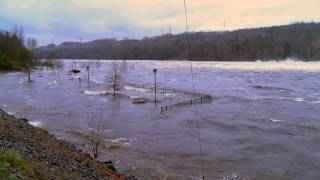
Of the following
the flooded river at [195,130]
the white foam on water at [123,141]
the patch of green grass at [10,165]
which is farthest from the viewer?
the white foam on water at [123,141]

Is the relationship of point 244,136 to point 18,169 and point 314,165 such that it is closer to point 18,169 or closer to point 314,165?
point 314,165

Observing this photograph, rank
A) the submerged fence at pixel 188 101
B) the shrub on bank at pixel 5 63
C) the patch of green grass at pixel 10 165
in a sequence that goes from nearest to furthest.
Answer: the patch of green grass at pixel 10 165 → the submerged fence at pixel 188 101 → the shrub on bank at pixel 5 63

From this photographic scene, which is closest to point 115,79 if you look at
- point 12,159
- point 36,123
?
point 36,123

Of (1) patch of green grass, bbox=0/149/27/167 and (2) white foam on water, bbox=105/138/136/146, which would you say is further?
(2) white foam on water, bbox=105/138/136/146

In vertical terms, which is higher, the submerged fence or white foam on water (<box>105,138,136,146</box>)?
the submerged fence

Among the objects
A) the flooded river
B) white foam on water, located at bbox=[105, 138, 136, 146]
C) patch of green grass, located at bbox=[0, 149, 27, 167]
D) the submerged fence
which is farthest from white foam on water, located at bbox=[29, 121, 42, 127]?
patch of green grass, located at bbox=[0, 149, 27, 167]

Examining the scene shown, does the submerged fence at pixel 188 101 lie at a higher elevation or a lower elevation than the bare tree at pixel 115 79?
lower

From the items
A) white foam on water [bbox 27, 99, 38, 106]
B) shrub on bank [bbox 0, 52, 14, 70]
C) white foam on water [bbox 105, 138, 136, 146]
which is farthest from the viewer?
shrub on bank [bbox 0, 52, 14, 70]

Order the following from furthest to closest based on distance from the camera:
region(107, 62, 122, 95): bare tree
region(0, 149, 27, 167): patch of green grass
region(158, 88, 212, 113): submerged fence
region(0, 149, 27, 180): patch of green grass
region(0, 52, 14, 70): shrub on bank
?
region(0, 52, 14, 70): shrub on bank, region(107, 62, 122, 95): bare tree, region(158, 88, 212, 113): submerged fence, region(0, 149, 27, 167): patch of green grass, region(0, 149, 27, 180): patch of green grass

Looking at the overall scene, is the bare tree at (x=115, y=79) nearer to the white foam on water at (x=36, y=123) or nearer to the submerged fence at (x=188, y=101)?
the submerged fence at (x=188, y=101)

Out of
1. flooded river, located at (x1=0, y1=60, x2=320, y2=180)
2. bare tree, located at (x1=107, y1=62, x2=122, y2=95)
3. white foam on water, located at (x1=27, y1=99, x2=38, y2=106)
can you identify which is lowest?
flooded river, located at (x1=0, y1=60, x2=320, y2=180)

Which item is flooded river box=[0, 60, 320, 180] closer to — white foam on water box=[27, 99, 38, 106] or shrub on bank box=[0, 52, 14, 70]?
white foam on water box=[27, 99, 38, 106]

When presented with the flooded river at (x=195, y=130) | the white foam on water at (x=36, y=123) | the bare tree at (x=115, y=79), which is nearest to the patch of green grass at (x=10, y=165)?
the flooded river at (x=195, y=130)

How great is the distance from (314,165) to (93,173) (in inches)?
455
